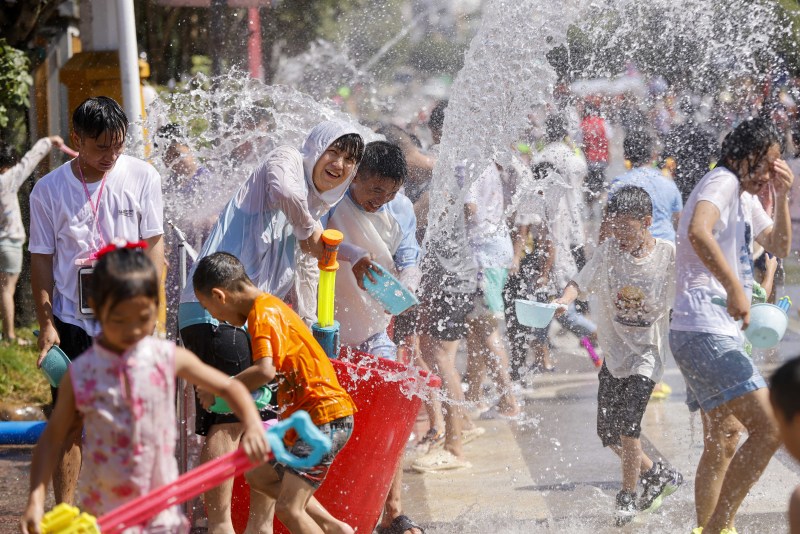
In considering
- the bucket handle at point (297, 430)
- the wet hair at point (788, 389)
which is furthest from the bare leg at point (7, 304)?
the wet hair at point (788, 389)

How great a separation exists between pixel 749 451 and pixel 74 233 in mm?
2539

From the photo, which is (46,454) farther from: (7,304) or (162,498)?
(7,304)

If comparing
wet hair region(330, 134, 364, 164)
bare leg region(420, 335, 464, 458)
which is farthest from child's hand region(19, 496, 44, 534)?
bare leg region(420, 335, 464, 458)

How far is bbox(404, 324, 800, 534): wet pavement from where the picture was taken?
15.5 feet

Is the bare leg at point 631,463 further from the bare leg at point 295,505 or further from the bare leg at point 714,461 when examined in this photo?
the bare leg at point 295,505

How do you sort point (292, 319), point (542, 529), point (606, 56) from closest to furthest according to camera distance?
point (292, 319) < point (542, 529) < point (606, 56)

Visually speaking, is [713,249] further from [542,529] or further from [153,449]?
[153,449]

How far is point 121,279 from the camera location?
106 inches

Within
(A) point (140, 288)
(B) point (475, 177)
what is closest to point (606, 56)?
(B) point (475, 177)

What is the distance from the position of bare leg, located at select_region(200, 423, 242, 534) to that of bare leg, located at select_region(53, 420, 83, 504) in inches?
19.4

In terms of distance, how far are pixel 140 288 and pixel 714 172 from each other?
2393mm

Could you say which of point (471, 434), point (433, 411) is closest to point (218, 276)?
point (433, 411)

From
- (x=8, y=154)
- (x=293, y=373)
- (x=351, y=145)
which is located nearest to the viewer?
(x=293, y=373)

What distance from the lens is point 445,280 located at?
6.17 m
